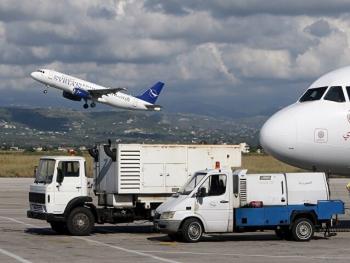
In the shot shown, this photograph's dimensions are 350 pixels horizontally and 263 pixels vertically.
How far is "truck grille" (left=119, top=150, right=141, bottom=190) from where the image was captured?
24.9 m

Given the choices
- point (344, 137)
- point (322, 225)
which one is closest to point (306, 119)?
point (344, 137)

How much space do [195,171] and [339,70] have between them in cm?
517

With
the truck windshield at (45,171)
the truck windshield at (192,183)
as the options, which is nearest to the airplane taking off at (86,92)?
the truck windshield at (45,171)

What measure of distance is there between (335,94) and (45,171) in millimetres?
8369

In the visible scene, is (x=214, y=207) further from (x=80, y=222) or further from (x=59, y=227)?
(x=59, y=227)

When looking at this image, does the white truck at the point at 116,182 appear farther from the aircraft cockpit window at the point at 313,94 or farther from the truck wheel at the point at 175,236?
the aircraft cockpit window at the point at 313,94

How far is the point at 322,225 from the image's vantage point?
23.5m

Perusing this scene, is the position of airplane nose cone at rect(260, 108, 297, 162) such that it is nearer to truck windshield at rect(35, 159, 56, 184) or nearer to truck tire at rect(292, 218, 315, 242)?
truck tire at rect(292, 218, 315, 242)

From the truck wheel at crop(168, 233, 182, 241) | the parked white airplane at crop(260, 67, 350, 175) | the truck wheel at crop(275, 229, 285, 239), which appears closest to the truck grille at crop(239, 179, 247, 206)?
the truck wheel at crop(275, 229, 285, 239)

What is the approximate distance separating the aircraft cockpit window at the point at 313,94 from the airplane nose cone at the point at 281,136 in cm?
106

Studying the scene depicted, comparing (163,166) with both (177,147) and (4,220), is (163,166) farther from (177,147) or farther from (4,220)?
(4,220)

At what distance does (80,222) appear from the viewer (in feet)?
80.2

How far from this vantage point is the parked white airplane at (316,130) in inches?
853

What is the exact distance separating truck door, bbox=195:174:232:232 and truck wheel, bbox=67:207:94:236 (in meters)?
3.69
